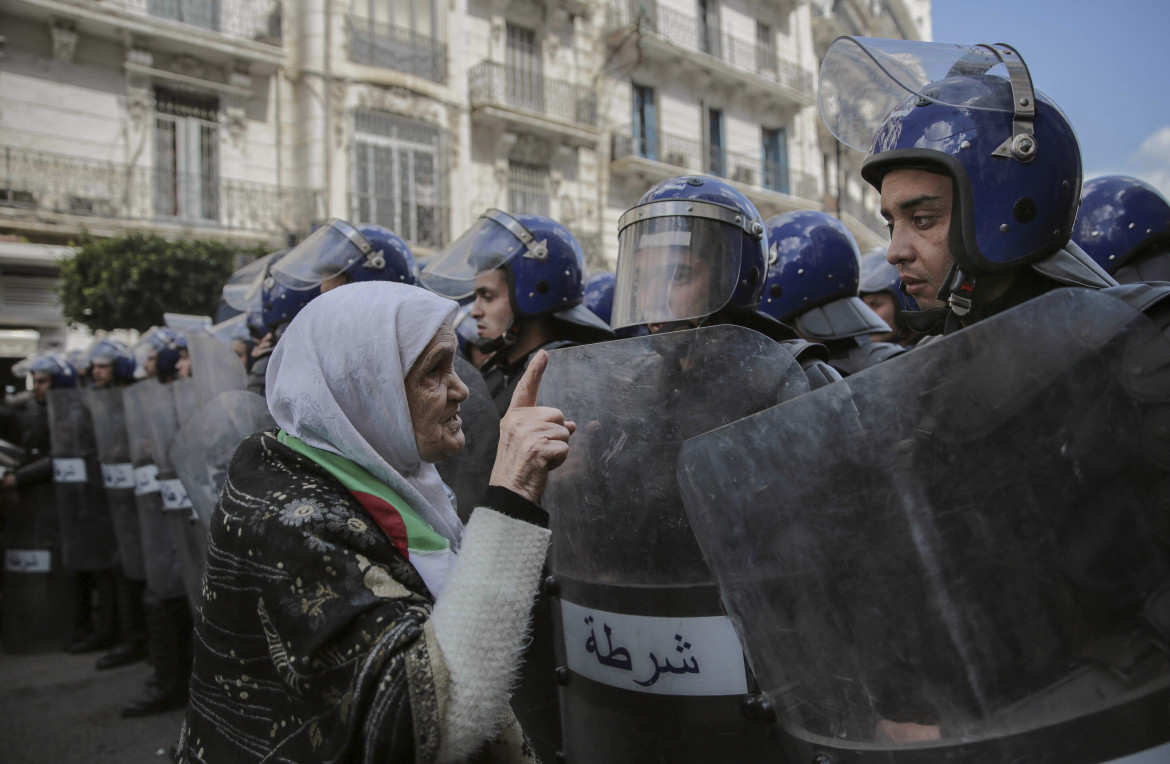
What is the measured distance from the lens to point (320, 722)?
4.12 feet

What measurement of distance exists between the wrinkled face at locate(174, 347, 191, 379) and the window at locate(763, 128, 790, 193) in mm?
20473

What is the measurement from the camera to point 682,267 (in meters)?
2.08

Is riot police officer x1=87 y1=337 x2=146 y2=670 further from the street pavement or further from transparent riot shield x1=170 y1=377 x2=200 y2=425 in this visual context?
transparent riot shield x1=170 y1=377 x2=200 y2=425

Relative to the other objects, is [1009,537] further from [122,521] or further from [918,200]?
[122,521]

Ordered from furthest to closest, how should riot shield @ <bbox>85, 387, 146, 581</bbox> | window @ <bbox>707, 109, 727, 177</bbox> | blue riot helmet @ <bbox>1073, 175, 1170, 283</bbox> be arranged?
window @ <bbox>707, 109, 727, 177</bbox>, riot shield @ <bbox>85, 387, 146, 581</bbox>, blue riot helmet @ <bbox>1073, 175, 1170, 283</bbox>

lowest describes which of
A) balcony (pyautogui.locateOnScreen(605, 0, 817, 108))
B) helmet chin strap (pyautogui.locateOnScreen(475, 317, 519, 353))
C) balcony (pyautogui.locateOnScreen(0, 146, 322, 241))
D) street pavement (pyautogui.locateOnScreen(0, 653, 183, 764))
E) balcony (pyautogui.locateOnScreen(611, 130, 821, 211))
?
street pavement (pyautogui.locateOnScreen(0, 653, 183, 764))

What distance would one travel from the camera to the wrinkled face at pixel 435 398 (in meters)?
1.61

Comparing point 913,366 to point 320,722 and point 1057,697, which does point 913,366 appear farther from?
point 320,722

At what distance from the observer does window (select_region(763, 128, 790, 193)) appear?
24.0 m

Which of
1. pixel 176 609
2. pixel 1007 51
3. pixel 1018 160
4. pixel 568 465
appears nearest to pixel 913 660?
pixel 568 465

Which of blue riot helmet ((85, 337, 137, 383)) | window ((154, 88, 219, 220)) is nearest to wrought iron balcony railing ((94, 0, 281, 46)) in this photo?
window ((154, 88, 219, 220))

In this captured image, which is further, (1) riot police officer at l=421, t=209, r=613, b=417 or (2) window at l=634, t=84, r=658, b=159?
(2) window at l=634, t=84, r=658, b=159

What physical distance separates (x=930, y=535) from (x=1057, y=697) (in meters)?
0.22

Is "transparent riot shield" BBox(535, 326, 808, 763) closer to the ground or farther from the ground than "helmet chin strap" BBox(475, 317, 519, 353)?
closer to the ground
